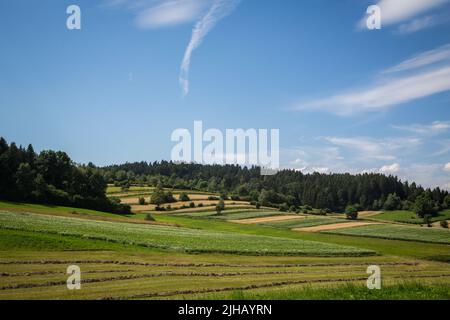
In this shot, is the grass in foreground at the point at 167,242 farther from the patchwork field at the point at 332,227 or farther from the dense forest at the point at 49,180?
the dense forest at the point at 49,180

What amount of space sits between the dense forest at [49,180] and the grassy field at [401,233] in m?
57.6

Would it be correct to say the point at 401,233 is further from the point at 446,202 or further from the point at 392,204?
the point at 446,202

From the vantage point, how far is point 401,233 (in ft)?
259

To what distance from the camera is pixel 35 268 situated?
2538 cm

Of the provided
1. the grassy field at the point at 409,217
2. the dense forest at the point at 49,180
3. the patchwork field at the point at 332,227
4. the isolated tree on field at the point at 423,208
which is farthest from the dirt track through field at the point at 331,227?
the dense forest at the point at 49,180

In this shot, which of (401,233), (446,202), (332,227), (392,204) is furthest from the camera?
(392,204)

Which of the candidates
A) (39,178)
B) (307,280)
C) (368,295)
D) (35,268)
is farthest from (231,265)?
(39,178)

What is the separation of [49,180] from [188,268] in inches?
3003

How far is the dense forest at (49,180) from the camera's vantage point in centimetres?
8612

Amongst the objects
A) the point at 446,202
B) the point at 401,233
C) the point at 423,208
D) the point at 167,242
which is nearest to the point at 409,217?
the point at 423,208

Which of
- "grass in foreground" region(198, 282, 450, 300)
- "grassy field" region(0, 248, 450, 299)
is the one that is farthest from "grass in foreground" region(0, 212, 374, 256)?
"grass in foreground" region(198, 282, 450, 300)

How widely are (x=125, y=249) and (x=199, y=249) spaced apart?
835 cm

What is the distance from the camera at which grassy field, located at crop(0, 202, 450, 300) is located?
19234 mm
